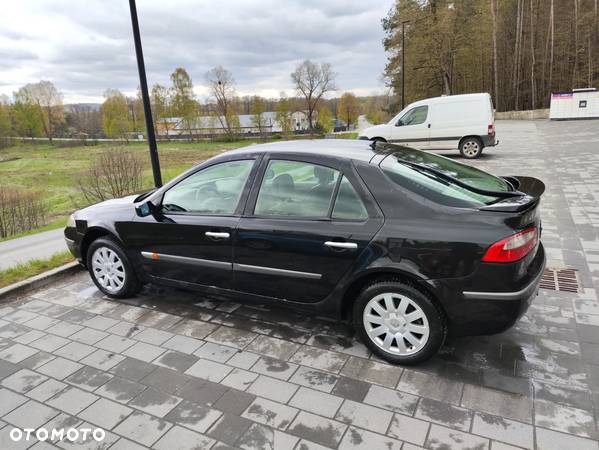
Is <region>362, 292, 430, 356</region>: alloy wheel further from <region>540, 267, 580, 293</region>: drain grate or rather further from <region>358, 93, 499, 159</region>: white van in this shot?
<region>358, 93, 499, 159</region>: white van

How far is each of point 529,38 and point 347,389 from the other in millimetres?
43659

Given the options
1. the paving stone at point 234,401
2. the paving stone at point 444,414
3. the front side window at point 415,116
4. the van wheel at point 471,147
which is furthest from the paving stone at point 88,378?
the van wheel at point 471,147

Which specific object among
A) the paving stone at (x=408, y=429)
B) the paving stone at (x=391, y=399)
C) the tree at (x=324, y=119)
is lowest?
the paving stone at (x=408, y=429)

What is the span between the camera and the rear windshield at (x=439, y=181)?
2.89 m

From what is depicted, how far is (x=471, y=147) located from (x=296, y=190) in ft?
37.2

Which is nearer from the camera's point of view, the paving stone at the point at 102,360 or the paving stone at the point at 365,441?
the paving stone at the point at 365,441

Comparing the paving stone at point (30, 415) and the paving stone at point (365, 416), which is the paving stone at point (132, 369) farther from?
the paving stone at point (365, 416)

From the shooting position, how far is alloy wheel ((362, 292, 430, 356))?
9.41ft

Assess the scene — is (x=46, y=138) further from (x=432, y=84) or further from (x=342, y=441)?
(x=342, y=441)

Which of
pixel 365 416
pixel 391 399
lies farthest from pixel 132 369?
pixel 391 399

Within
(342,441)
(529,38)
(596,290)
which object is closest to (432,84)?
(529,38)

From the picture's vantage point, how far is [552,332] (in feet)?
10.7

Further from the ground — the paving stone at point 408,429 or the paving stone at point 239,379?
the paving stone at point 239,379

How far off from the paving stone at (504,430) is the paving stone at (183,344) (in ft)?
6.94
